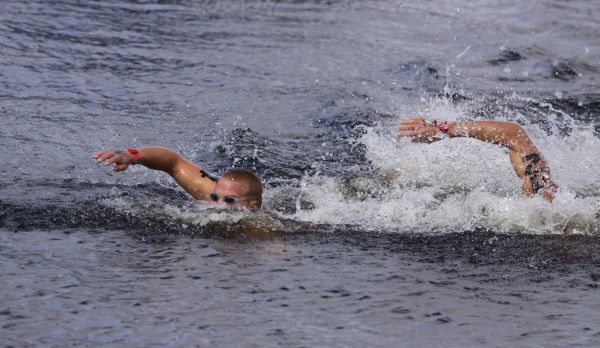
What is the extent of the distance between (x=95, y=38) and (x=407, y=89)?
468 cm

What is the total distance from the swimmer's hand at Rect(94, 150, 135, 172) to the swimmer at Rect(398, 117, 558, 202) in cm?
211

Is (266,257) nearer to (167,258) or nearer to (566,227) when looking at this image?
(167,258)

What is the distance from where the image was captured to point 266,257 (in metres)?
6.56

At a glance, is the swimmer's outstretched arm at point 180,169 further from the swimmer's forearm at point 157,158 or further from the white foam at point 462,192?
the white foam at point 462,192

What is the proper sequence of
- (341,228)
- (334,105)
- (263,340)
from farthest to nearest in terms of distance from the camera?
1. (334,105)
2. (341,228)
3. (263,340)

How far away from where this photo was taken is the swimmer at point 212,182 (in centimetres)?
702

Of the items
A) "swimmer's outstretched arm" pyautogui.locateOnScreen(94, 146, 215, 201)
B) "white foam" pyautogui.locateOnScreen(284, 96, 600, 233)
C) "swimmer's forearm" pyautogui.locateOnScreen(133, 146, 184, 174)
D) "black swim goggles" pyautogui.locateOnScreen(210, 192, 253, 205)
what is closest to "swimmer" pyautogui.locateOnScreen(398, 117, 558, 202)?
"white foam" pyautogui.locateOnScreen(284, 96, 600, 233)

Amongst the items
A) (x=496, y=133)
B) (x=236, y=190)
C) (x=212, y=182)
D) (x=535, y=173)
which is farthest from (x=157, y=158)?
(x=535, y=173)

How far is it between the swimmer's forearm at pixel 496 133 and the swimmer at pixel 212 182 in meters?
1.55

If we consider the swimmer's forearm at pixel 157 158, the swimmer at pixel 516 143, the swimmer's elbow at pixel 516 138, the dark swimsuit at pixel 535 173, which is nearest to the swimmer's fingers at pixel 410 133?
the swimmer at pixel 516 143

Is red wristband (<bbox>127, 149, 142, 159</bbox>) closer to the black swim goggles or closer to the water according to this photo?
the water

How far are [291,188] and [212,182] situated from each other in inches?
50.4

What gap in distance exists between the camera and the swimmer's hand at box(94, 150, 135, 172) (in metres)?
6.18

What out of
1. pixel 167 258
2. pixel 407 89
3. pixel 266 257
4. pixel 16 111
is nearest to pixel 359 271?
pixel 266 257
